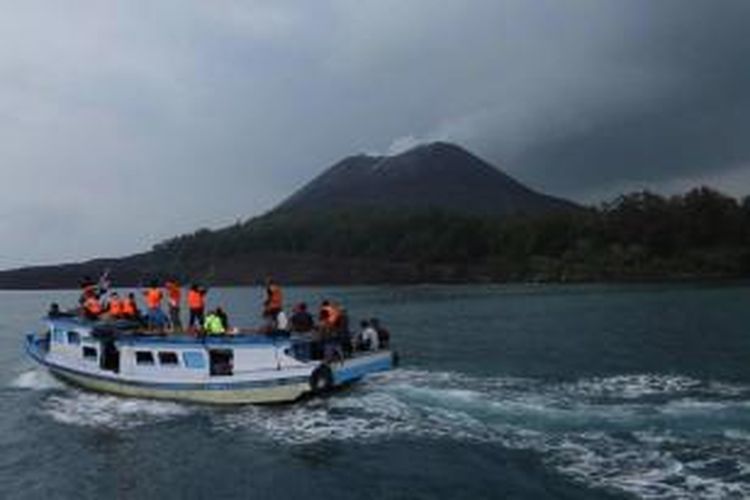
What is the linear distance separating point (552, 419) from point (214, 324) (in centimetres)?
1224

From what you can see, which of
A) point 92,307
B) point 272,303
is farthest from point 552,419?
point 92,307

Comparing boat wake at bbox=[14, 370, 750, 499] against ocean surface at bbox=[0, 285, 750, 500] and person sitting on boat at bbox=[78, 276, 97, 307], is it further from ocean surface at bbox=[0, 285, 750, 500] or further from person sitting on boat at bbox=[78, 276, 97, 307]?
person sitting on boat at bbox=[78, 276, 97, 307]

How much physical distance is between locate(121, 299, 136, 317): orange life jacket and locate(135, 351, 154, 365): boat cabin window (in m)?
2.37

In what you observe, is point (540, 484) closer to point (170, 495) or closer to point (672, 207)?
point (170, 495)

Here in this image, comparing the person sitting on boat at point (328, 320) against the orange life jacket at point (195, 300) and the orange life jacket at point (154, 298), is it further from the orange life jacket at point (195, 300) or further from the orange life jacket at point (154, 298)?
the orange life jacket at point (154, 298)

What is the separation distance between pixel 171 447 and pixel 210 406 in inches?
203

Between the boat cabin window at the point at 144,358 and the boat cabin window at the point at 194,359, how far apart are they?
5.11ft

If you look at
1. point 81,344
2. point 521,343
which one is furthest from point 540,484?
point 521,343

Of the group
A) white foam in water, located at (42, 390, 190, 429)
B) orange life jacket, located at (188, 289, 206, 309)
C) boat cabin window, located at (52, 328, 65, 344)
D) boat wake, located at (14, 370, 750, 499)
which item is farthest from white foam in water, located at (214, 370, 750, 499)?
boat cabin window, located at (52, 328, 65, 344)

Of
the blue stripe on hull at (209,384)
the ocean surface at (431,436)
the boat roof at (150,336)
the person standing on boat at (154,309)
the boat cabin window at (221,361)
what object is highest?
the person standing on boat at (154,309)

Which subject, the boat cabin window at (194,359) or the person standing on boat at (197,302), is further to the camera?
the person standing on boat at (197,302)

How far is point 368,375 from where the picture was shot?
3541 cm

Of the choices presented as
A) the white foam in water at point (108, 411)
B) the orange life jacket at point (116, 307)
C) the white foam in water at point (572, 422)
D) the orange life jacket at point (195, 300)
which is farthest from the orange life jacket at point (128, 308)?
the white foam in water at point (572, 422)

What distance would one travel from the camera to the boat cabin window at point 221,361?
32562mm
